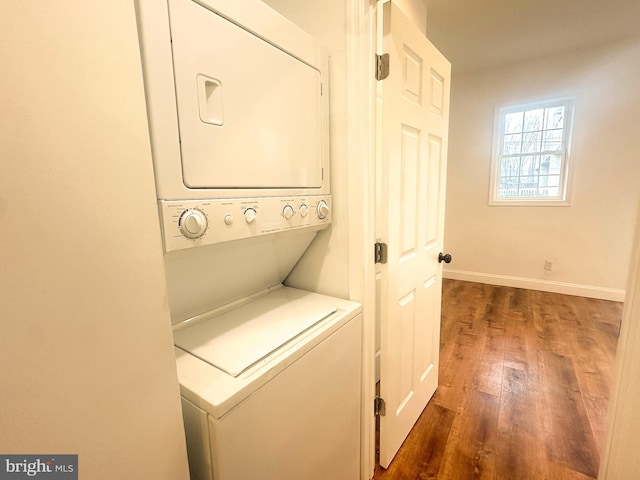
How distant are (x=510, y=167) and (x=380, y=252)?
3377 mm

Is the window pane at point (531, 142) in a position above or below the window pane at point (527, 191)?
above

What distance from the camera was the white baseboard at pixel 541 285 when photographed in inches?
130

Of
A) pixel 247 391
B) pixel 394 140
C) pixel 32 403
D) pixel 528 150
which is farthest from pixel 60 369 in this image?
pixel 528 150

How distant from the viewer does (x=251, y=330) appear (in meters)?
0.98

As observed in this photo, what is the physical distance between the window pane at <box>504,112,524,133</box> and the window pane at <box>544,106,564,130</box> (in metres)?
0.25

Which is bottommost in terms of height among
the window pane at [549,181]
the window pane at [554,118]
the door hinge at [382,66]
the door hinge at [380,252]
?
the door hinge at [380,252]

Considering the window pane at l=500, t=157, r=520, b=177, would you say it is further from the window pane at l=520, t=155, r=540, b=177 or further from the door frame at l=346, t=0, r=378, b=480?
the door frame at l=346, t=0, r=378, b=480

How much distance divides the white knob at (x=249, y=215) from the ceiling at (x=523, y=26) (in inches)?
90.9

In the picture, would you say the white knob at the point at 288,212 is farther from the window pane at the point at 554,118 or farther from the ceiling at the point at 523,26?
the window pane at the point at 554,118

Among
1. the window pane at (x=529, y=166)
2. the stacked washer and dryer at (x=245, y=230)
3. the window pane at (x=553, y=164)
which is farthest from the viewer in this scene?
the window pane at (x=529, y=166)

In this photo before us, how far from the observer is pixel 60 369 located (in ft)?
1.43

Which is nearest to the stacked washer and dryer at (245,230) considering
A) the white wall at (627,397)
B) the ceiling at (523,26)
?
the white wall at (627,397)

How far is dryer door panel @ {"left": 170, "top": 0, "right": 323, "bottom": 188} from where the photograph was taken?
2.33 feet

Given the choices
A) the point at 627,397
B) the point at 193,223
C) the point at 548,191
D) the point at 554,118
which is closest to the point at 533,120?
the point at 554,118
